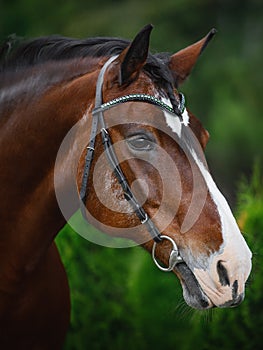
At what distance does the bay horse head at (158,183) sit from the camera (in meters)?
2.58

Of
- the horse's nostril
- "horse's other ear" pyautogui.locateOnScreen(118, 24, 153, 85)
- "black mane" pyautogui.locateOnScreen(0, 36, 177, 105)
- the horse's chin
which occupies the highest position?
"horse's other ear" pyautogui.locateOnScreen(118, 24, 153, 85)

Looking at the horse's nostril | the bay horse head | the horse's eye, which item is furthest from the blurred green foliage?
the horse's nostril

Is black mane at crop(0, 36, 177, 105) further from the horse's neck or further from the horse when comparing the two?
the horse's neck

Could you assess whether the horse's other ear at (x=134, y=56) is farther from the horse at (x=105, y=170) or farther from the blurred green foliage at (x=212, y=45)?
the blurred green foliage at (x=212, y=45)

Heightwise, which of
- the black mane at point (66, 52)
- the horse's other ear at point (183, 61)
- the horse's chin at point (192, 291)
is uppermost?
the black mane at point (66, 52)

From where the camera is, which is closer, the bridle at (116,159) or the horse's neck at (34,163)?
the bridle at (116,159)

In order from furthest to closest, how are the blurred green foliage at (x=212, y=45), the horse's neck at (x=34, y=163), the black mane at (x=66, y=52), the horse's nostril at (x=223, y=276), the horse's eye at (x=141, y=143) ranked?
the blurred green foliage at (x=212, y=45) → the horse's neck at (x=34, y=163) → the black mane at (x=66, y=52) → the horse's eye at (x=141, y=143) → the horse's nostril at (x=223, y=276)

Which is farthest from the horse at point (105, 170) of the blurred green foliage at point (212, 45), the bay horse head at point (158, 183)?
the blurred green foliage at point (212, 45)

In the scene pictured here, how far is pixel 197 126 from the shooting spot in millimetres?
2883

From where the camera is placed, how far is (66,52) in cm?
308

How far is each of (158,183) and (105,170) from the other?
24 cm

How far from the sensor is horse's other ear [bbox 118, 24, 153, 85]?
2.63m

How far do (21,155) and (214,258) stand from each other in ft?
3.36

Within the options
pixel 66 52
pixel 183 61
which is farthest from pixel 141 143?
pixel 66 52
